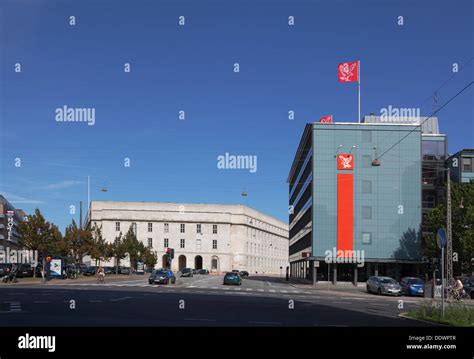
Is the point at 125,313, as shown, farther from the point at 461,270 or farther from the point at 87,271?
the point at 87,271

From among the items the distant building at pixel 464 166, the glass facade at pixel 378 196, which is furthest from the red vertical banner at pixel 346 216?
the distant building at pixel 464 166

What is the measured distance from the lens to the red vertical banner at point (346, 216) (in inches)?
2451

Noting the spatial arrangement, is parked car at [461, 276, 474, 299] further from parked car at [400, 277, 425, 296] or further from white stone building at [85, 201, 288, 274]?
white stone building at [85, 201, 288, 274]

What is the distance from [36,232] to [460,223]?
44352 millimetres

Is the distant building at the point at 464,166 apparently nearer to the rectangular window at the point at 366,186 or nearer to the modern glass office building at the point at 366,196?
the modern glass office building at the point at 366,196

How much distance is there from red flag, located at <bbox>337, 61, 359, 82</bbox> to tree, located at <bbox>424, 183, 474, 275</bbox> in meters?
16.0

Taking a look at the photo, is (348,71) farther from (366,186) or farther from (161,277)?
(161,277)

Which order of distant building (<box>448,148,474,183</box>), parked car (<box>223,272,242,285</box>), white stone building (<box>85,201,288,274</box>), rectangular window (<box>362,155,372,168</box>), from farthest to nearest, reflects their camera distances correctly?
white stone building (<box>85,201,288,274</box>), distant building (<box>448,148,474,183</box>), rectangular window (<box>362,155,372,168</box>), parked car (<box>223,272,242,285</box>)

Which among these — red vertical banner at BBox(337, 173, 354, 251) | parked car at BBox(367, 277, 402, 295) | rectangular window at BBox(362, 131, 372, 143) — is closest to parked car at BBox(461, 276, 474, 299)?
parked car at BBox(367, 277, 402, 295)

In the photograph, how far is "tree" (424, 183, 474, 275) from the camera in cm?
5421

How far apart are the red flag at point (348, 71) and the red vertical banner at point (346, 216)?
1157 cm

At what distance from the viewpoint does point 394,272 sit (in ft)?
208

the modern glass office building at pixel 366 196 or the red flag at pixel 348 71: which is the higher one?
the red flag at pixel 348 71
